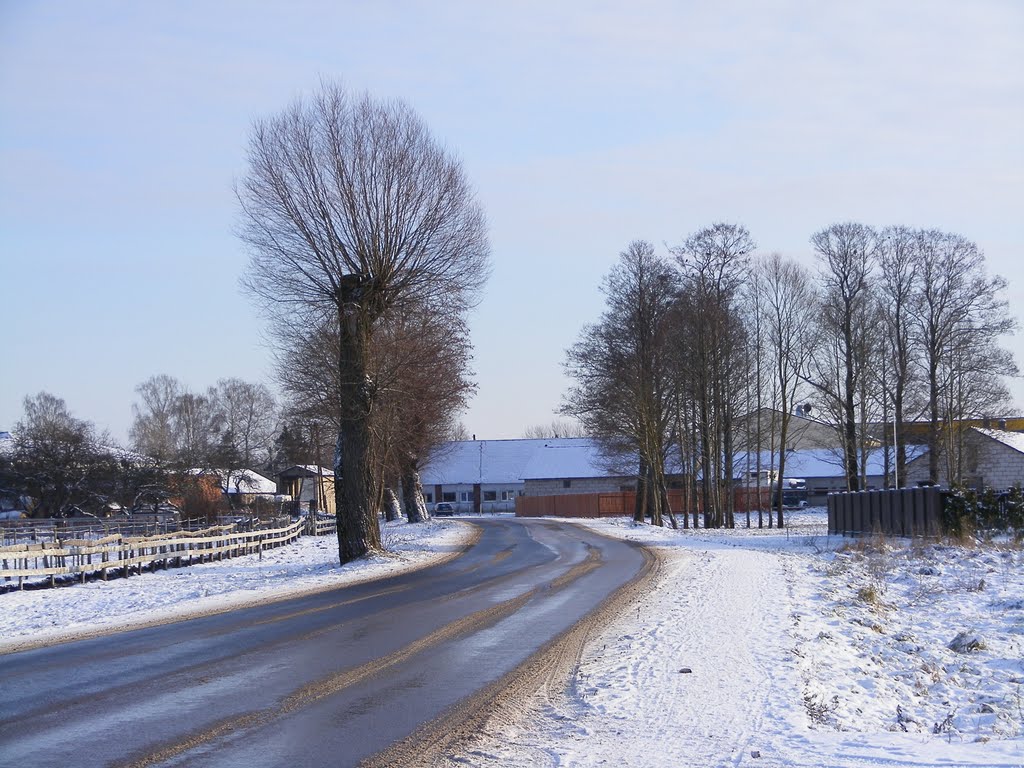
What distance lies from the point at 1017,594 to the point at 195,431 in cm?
10532

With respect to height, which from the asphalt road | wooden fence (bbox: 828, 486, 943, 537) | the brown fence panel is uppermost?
wooden fence (bbox: 828, 486, 943, 537)

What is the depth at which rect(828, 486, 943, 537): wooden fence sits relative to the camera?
29.8m

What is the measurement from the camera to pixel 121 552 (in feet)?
93.9

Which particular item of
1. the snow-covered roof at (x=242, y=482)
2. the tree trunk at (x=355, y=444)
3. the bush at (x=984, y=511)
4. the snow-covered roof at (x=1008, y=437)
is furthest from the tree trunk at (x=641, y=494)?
the snow-covered roof at (x=242, y=482)

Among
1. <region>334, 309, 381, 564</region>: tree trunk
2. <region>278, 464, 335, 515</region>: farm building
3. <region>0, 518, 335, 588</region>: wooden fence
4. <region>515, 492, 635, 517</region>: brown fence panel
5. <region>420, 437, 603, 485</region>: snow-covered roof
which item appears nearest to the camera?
<region>0, 518, 335, 588</region>: wooden fence

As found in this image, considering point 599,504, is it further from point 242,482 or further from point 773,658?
point 773,658

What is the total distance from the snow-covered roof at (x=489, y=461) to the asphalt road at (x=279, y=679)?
81.3m

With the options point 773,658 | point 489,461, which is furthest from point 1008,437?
point 489,461

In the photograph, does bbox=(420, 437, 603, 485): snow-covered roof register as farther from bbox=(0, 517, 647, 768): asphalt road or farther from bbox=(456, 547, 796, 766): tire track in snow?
bbox=(456, 547, 796, 766): tire track in snow

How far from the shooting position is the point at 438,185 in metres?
28.1

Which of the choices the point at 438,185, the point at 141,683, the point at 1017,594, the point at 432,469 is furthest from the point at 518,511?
the point at 141,683

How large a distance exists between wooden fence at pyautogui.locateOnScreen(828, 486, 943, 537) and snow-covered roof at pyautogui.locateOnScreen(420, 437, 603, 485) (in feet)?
200

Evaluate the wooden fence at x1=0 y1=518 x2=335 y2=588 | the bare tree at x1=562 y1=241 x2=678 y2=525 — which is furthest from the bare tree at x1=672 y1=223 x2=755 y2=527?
the wooden fence at x1=0 y1=518 x2=335 y2=588

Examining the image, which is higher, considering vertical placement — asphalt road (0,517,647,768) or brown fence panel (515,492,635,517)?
asphalt road (0,517,647,768)
